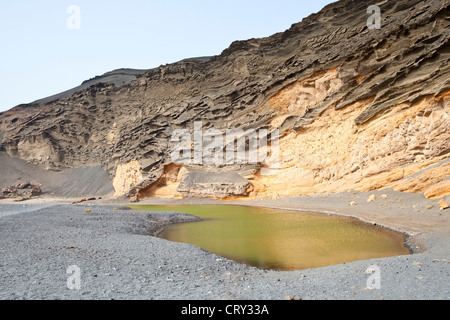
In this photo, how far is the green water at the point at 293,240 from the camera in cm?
900

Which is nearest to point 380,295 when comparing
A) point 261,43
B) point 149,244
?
point 149,244

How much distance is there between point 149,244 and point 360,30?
102 feet

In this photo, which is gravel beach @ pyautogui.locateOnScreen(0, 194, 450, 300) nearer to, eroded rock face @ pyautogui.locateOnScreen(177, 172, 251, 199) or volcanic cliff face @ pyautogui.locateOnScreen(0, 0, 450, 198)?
volcanic cliff face @ pyautogui.locateOnScreen(0, 0, 450, 198)

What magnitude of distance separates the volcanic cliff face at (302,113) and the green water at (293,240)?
5.33 meters

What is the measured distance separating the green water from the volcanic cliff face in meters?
5.33

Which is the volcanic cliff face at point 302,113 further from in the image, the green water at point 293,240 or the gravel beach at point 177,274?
the gravel beach at point 177,274

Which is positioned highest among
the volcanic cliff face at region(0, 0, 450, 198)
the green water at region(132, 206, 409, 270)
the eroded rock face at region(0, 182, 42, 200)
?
the volcanic cliff face at region(0, 0, 450, 198)

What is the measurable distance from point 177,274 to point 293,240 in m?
6.35

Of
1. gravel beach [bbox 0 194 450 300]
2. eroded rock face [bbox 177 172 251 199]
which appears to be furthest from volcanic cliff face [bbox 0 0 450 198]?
gravel beach [bbox 0 194 450 300]

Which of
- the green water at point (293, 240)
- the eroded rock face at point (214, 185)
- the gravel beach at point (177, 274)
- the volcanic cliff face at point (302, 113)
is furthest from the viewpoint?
the eroded rock face at point (214, 185)

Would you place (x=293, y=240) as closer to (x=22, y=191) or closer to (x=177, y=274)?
(x=177, y=274)

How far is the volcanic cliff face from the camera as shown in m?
19.1

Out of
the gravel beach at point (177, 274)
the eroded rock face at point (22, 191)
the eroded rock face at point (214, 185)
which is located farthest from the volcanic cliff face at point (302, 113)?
the gravel beach at point (177, 274)
